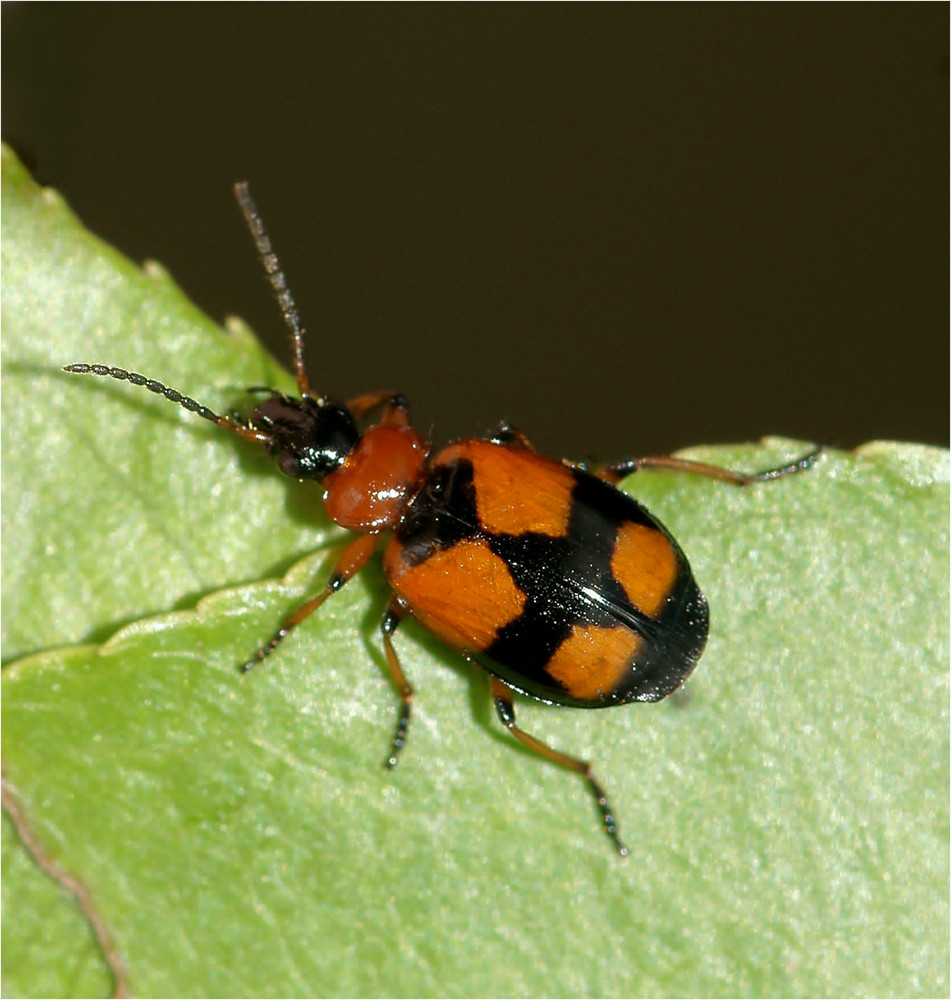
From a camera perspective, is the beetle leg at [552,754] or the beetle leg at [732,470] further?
the beetle leg at [732,470]

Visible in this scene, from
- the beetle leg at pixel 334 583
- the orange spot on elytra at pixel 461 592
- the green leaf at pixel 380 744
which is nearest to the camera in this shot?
the green leaf at pixel 380 744

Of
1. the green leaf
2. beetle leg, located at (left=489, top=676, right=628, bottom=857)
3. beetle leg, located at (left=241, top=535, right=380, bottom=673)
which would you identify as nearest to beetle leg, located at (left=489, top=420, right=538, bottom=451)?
beetle leg, located at (left=241, top=535, right=380, bottom=673)

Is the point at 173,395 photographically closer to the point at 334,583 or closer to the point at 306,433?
the point at 306,433

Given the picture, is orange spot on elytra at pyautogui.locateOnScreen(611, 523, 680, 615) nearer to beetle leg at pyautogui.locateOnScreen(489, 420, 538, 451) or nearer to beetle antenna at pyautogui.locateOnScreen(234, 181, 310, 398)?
beetle leg at pyautogui.locateOnScreen(489, 420, 538, 451)

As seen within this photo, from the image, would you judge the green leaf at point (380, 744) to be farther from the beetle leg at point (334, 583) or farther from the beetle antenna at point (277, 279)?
the beetle antenna at point (277, 279)

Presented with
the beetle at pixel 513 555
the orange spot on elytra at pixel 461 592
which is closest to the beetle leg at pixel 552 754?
the beetle at pixel 513 555

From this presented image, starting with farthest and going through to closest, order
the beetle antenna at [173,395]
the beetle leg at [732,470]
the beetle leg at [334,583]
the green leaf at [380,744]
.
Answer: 1. the beetle leg at [732,470]
2. the beetle antenna at [173,395]
3. the beetle leg at [334,583]
4. the green leaf at [380,744]
